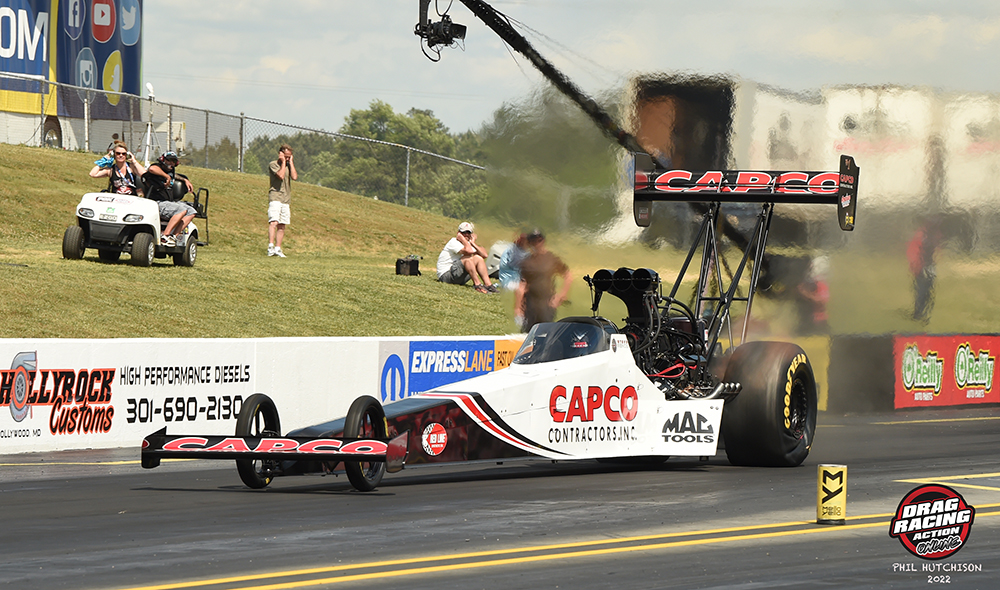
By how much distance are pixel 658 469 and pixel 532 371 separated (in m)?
2.18

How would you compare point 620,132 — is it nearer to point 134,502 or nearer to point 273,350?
point 273,350

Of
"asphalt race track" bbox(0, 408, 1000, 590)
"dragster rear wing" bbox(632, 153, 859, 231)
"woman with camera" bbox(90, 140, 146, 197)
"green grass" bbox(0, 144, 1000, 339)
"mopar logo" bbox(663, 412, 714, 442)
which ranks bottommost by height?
"asphalt race track" bbox(0, 408, 1000, 590)

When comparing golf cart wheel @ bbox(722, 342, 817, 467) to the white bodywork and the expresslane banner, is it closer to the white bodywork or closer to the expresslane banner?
the white bodywork

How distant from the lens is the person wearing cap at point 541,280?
2234 centimetres

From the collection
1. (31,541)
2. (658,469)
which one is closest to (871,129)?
(658,469)

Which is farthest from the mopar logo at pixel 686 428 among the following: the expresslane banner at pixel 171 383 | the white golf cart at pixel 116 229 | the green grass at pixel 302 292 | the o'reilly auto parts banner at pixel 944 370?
the white golf cart at pixel 116 229

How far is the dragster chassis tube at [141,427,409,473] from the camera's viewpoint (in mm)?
10320

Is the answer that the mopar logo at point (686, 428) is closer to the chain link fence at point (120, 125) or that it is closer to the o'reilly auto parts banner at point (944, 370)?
the o'reilly auto parts banner at point (944, 370)

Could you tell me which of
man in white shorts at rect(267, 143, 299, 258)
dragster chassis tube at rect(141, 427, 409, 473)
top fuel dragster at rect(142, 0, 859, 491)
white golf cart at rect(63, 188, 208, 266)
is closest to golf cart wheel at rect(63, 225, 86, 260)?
white golf cart at rect(63, 188, 208, 266)

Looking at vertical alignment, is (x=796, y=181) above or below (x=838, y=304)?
above

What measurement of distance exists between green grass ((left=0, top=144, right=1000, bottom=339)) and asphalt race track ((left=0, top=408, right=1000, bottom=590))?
7.29 meters

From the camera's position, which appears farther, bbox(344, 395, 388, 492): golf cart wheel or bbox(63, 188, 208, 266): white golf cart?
bbox(63, 188, 208, 266): white golf cart

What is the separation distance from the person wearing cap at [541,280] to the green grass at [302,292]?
20 cm

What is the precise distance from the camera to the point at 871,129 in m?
22.1
